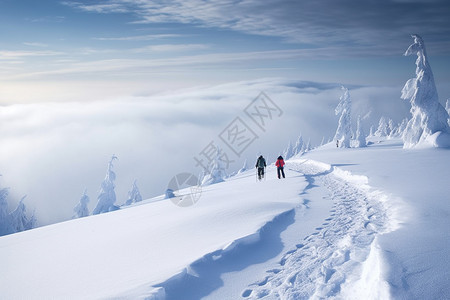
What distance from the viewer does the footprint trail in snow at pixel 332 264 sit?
13.4ft

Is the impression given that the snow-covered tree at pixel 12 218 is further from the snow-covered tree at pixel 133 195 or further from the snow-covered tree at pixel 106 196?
the snow-covered tree at pixel 133 195

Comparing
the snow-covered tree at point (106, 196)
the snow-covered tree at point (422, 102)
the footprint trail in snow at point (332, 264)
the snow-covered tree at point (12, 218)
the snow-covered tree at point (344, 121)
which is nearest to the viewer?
the footprint trail in snow at point (332, 264)

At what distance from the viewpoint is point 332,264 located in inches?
191

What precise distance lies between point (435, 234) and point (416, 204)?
2.57m

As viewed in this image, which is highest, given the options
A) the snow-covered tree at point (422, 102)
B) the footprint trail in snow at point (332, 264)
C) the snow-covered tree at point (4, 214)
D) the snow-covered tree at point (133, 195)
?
the snow-covered tree at point (422, 102)

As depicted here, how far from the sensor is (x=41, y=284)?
17.0 feet

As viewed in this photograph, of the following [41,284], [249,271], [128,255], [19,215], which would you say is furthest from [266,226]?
[19,215]

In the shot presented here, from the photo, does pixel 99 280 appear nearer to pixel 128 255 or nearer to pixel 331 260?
pixel 128 255

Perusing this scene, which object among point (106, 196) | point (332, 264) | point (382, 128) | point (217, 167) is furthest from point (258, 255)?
point (382, 128)

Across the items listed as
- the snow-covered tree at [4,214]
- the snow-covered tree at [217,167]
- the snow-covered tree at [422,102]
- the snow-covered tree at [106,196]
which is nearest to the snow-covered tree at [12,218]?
the snow-covered tree at [4,214]

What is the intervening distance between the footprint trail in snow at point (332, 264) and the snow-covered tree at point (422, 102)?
2711 cm

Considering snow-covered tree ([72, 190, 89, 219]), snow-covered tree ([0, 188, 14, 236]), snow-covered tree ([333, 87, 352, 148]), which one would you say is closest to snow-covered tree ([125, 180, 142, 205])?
snow-covered tree ([72, 190, 89, 219])

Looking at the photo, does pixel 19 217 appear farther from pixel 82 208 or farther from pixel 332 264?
pixel 332 264

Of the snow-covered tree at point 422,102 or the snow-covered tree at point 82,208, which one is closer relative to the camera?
the snow-covered tree at point 422,102
